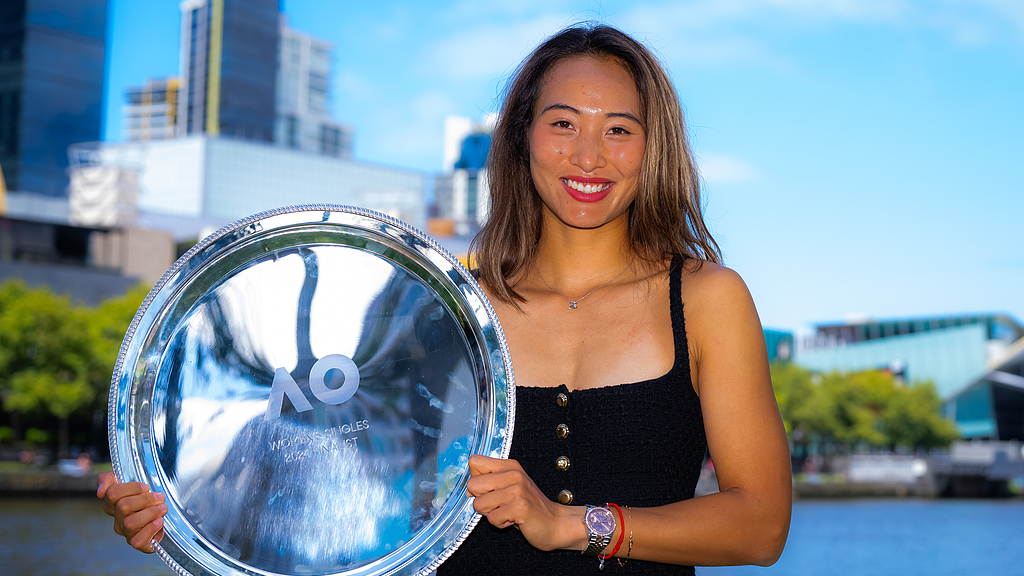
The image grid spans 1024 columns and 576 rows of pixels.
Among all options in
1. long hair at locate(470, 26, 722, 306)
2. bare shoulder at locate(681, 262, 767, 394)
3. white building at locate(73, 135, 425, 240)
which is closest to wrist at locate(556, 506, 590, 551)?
bare shoulder at locate(681, 262, 767, 394)

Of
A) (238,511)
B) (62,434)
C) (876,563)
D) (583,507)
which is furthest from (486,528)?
(62,434)

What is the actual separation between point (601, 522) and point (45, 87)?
136177 millimetres

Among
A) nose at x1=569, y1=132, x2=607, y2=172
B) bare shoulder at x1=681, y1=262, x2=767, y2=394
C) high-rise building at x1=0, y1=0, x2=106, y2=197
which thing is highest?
high-rise building at x1=0, y1=0, x2=106, y2=197

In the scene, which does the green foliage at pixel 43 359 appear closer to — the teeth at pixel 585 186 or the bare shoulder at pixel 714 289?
the teeth at pixel 585 186

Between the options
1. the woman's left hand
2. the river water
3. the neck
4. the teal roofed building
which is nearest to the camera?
the woman's left hand

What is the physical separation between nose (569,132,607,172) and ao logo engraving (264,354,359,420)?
667 millimetres

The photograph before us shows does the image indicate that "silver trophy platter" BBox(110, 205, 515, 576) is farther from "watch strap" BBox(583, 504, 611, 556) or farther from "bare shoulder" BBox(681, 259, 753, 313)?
"bare shoulder" BBox(681, 259, 753, 313)

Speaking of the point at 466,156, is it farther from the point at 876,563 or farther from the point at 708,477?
the point at 876,563

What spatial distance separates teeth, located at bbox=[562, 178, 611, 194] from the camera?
6.91 feet

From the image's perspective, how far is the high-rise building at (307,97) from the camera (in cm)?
14450

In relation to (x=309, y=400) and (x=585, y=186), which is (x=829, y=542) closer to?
(x=585, y=186)

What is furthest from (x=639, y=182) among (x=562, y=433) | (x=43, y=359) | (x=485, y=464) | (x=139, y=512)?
(x=43, y=359)

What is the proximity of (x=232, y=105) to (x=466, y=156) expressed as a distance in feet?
119

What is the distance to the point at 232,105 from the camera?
440ft
